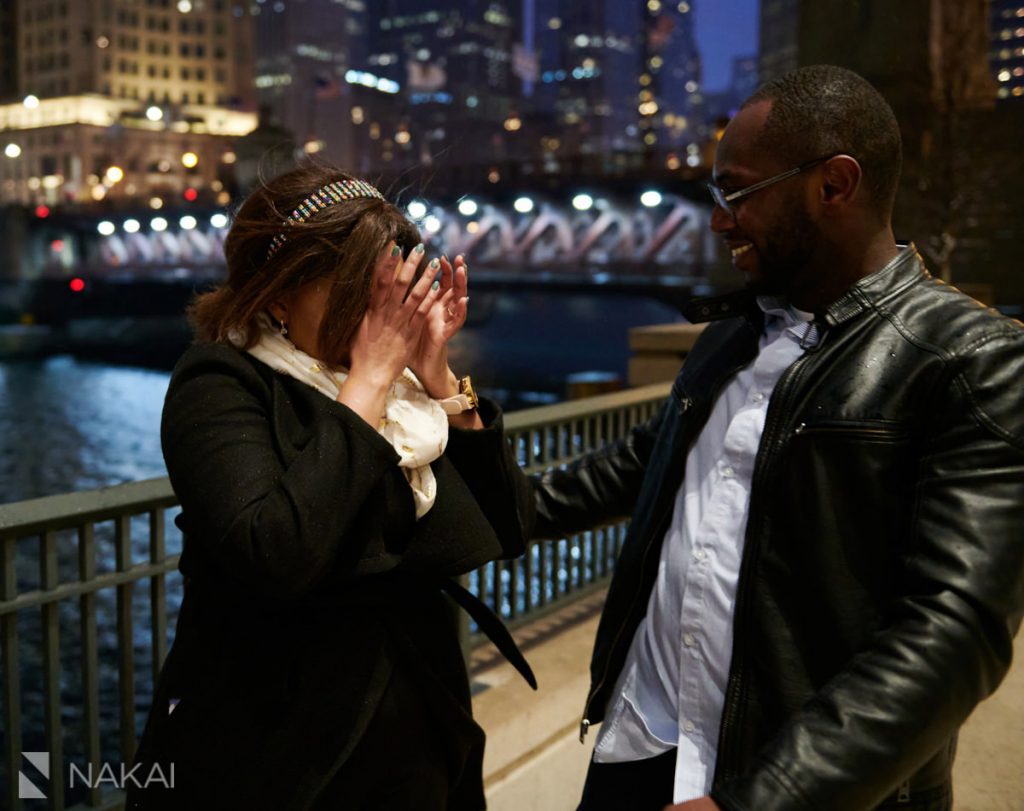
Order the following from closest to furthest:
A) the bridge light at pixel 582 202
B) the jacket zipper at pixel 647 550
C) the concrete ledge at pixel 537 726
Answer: the jacket zipper at pixel 647 550 < the concrete ledge at pixel 537 726 < the bridge light at pixel 582 202

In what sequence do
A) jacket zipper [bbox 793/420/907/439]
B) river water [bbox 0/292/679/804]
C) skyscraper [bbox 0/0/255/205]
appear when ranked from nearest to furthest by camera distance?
1. jacket zipper [bbox 793/420/907/439]
2. river water [bbox 0/292/679/804]
3. skyscraper [bbox 0/0/255/205]

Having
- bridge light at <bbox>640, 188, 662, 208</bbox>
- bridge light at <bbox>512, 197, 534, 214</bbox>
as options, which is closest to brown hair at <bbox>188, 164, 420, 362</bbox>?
bridge light at <bbox>640, 188, 662, 208</bbox>

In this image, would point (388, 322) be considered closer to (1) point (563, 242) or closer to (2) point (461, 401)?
(2) point (461, 401)

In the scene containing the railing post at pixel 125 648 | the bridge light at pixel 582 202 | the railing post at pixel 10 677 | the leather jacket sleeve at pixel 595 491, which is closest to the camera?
the leather jacket sleeve at pixel 595 491

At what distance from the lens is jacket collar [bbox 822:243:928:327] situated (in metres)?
1.91

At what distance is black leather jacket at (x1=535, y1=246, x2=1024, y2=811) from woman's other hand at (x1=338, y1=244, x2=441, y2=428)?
2.35 feet

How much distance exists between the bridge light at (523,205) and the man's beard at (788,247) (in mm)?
40421

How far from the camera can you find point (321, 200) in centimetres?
207

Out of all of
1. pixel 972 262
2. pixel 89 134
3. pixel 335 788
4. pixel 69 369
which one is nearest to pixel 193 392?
pixel 335 788

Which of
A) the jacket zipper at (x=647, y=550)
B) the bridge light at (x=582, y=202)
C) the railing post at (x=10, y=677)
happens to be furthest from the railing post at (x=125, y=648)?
the bridge light at (x=582, y=202)

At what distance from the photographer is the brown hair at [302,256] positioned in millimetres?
2045

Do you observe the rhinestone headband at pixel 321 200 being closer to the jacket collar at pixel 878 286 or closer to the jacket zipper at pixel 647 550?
the jacket zipper at pixel 647 550

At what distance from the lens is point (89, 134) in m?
114

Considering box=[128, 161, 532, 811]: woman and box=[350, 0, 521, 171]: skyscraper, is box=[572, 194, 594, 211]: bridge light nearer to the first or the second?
box=[128, 161, 532, 811]: woman
